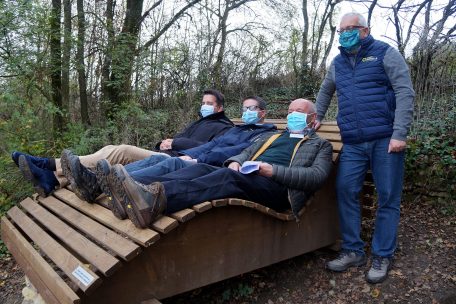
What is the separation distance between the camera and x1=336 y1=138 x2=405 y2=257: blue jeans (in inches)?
116

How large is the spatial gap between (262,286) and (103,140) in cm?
497

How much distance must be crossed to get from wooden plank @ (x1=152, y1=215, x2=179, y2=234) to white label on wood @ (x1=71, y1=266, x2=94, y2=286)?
0.44 metres

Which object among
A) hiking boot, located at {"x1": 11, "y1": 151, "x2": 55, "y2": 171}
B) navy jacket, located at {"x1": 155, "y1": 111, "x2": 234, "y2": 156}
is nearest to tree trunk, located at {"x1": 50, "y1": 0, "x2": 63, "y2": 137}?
navy jacket, located at {"x1": 155, "y1": 111, "x2": 234, "y2": 156}

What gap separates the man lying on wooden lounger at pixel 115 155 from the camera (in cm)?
325

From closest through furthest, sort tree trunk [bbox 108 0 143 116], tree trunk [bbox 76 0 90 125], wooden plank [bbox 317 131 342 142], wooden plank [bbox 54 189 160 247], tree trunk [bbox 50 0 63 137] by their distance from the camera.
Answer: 1. wooden plank [bbox 54 189 160 247]
2. wooden plank [bbox 317 131 342 142]
3. tree trunk [bbox 50 0 63 137]
4. tree trunk [bbox 76 0 90 125]
5. tree trunk [bbox 108 0 143 116]

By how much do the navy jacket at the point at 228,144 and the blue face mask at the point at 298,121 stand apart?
52 cm

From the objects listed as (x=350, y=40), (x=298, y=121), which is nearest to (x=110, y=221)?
(x=298, y=121)

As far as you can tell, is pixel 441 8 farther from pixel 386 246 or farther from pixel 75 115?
pixel 75 115

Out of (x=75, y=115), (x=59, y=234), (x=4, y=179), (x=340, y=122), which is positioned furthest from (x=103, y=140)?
(x=340, y=122)

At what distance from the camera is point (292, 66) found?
10.8m

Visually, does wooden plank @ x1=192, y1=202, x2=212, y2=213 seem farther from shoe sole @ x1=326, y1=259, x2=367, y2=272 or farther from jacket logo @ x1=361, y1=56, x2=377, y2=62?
jacket logo @ x1=361, y1=56, x2=377, y2=62

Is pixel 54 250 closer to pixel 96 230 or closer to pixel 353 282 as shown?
pixel 96 230

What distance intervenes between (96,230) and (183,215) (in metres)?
0.64

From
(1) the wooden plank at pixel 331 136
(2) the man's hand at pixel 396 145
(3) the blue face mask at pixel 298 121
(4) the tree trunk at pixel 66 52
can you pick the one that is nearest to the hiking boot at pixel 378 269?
(2) the man's hand at pixel 396 145
